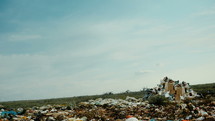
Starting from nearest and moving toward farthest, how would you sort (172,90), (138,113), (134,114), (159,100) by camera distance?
1. (134,114)
2. (138,113)
3. (159,100)
4. (172,90)

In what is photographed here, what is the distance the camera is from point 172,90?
14078mm

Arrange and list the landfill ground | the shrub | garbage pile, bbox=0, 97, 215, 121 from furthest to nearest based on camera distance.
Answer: the shrub → the landfill ground → garbage pile, bbox=0, 97, 215, 121

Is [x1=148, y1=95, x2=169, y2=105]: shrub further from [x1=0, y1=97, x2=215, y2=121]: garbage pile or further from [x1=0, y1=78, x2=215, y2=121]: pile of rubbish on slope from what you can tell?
[x1=0, y1=97, x2=215, y2=121]: garbage pile

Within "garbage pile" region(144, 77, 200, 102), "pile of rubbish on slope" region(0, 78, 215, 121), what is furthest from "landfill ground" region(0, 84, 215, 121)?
"garbage pile" region(144, 77, 200, 102)

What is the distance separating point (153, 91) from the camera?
1502cm

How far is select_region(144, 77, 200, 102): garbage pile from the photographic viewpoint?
1333 centimetres

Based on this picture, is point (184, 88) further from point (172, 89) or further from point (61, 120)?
point (61, 120)

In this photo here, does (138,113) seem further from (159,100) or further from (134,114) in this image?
(159,100)

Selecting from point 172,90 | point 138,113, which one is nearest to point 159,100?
point 172,90

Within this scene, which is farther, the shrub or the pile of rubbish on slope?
the shrub

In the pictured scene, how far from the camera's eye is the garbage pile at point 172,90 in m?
13.3

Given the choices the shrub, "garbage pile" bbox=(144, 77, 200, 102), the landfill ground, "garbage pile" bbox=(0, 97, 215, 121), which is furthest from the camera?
"garbage pile" bbox=(144, 77, 200, 102)

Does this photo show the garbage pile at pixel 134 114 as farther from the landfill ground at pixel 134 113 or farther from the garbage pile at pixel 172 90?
the garbage pile at pixel 172 90

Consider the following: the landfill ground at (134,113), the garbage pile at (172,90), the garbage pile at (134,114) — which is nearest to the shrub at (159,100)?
the landfill ground at (134,113)
